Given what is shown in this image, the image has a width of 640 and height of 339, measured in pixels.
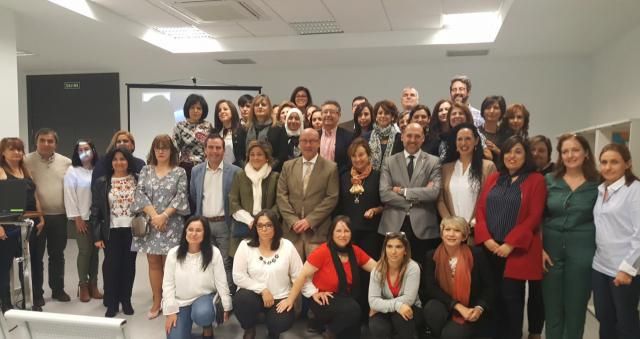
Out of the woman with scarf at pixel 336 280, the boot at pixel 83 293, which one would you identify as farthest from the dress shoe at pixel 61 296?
the woman with scarf at pixel 336 280

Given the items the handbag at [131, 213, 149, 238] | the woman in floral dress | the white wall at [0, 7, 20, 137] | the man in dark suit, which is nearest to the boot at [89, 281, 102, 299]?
the woman in floral dress

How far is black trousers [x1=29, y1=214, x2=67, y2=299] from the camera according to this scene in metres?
3.81

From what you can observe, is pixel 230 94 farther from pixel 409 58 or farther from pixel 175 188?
pixel 175 188

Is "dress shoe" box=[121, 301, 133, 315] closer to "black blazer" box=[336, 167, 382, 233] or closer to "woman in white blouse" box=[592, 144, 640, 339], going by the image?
"black blazer" box=[336, 167, 382, 233]

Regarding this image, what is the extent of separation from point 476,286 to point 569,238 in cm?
64

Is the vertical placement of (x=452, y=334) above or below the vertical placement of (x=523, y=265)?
below

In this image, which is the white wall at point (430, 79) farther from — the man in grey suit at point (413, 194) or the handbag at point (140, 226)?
the handbag at point (140, 226)

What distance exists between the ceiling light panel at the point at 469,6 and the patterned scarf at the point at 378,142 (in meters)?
1.96

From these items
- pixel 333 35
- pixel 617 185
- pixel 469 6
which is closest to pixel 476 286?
pixel 617 185

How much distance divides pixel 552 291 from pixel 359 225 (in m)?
1.31

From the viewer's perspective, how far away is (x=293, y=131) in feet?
12.4

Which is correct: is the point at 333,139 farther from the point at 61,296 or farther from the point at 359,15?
the point at 61,296

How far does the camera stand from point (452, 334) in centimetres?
283

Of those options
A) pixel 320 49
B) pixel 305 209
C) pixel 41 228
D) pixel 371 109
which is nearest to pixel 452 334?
pixel 305 209
